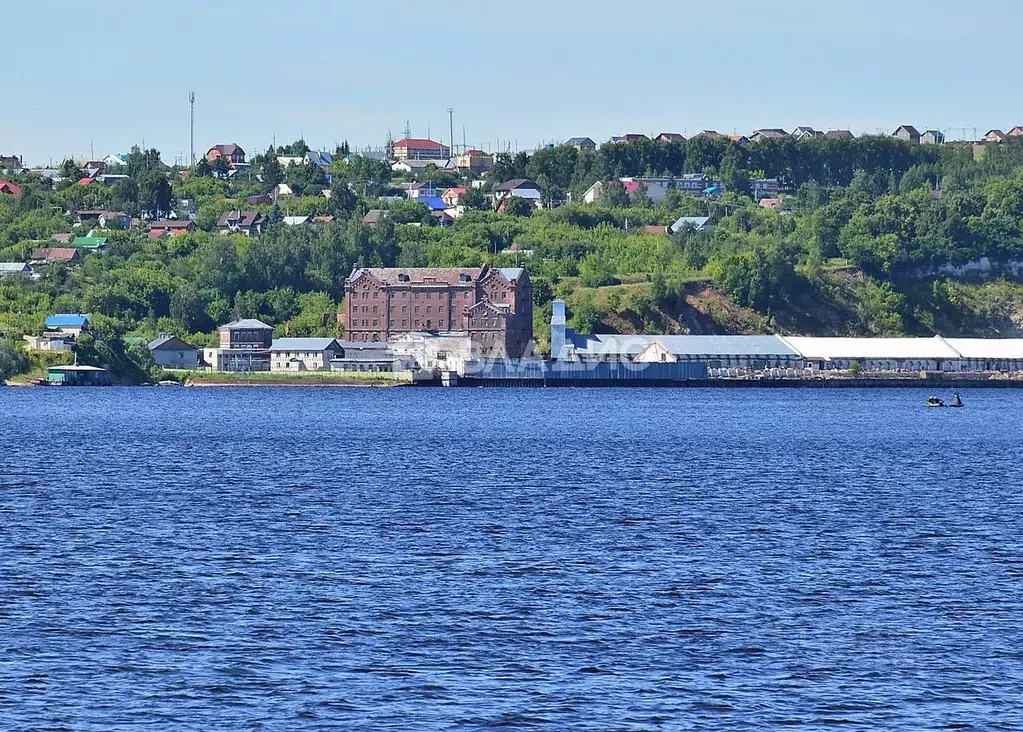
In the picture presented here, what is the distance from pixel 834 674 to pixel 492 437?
5151 centimetres

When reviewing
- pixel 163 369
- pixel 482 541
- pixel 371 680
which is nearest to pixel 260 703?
pixel 371 680

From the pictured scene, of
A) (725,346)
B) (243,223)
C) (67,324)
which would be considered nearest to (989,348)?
(725,346)

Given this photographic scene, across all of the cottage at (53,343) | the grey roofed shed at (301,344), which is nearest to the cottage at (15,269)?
the cottage at (53,343)

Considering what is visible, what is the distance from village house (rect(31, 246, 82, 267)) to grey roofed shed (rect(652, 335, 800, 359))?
57054mm

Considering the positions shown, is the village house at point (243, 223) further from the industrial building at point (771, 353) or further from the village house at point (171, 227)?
the industrial building at point (771, 353)

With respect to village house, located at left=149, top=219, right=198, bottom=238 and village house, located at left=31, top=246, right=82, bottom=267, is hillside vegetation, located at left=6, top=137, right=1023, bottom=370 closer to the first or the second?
village house, located at left=31, top=246, right=82, bottom=267

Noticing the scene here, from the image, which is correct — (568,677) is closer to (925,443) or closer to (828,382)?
(925,443)

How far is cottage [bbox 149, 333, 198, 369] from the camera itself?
5645 inches

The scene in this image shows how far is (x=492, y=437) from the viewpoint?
75562mm

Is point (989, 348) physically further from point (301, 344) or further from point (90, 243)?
point (90, 243)

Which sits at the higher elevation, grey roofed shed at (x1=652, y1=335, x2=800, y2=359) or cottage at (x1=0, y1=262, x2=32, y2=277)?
cottage at (x1=0, y1=262, x2=32, y2=277)

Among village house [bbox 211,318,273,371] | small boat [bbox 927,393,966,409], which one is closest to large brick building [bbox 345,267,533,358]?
village house [bbox 211,318,273,371]

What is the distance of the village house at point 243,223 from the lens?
190625 mm

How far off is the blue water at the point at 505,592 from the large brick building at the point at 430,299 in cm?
9159
